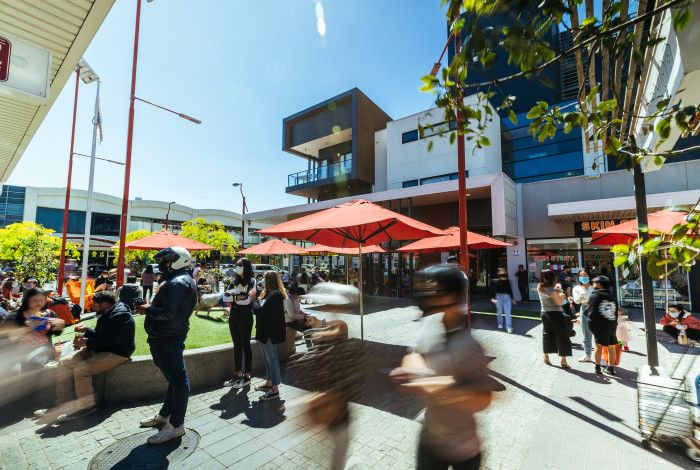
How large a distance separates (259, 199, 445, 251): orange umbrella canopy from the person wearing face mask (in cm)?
→ 600

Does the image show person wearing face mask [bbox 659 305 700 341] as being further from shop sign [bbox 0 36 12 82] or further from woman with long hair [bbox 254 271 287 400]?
shop sign [bbox 0 36 12 82]

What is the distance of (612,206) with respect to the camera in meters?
11.6

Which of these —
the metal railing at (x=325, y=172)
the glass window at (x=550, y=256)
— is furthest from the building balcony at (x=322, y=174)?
the glass window at (x=550, y=256)

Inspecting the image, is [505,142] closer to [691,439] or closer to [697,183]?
[697,183]

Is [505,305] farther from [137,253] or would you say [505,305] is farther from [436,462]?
[137,253]

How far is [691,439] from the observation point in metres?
3.19

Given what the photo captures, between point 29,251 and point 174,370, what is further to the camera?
point 29,251

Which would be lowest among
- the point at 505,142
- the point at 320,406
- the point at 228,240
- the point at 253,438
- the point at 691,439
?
the point at 253,438

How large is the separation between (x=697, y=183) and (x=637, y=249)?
1526cm

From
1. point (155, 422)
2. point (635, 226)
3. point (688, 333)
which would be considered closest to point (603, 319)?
point (635, 226)

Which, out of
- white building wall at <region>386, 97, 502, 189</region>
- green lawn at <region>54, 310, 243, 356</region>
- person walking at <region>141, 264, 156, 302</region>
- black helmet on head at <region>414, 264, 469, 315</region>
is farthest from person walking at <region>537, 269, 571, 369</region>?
person walking at <region>141, 264, 156, 302</region>

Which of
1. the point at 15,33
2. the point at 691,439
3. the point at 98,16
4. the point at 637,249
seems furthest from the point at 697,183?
the point at 15,33

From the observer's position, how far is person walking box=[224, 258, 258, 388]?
5062mm

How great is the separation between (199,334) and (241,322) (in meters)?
2.31
